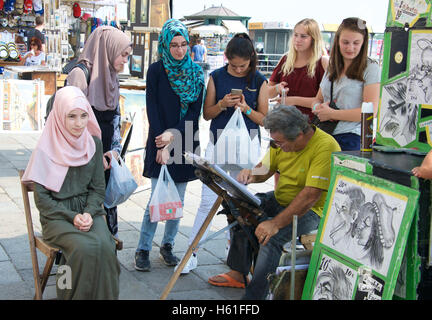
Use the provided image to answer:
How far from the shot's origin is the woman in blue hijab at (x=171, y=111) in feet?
11.9

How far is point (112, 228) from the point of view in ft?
12.6

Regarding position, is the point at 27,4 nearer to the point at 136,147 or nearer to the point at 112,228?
the point at 136,147

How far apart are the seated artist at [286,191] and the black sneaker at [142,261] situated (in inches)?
29.2

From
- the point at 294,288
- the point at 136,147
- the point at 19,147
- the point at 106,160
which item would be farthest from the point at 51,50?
the point at 294,288

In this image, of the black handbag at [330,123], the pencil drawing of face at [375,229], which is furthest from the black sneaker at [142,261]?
the pencil drawing of face at [375,229]

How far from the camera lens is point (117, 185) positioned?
353 centimetres

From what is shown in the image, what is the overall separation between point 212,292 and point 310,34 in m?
2.07

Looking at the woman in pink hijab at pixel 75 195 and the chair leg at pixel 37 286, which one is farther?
the chair leg at pixel 37 286

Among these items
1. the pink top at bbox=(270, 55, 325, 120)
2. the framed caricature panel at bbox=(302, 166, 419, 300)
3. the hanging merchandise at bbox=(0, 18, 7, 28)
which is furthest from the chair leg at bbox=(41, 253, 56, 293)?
the hanging merchandise at bbox=(0, 18, 7, 28)

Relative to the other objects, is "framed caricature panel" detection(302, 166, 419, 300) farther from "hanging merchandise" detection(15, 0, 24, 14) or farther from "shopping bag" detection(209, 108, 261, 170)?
"hanging merchandise" detection(15, 0, 24, 14)

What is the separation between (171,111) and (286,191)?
105 centimetres

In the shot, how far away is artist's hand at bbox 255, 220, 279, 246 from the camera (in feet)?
9.57

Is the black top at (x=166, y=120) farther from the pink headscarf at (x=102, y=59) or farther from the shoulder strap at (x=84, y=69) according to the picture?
the shoulder strap at (x=84, y=69)

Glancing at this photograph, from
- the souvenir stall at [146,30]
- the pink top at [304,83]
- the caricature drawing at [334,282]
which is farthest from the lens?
the souvenir stall at [146,30]
